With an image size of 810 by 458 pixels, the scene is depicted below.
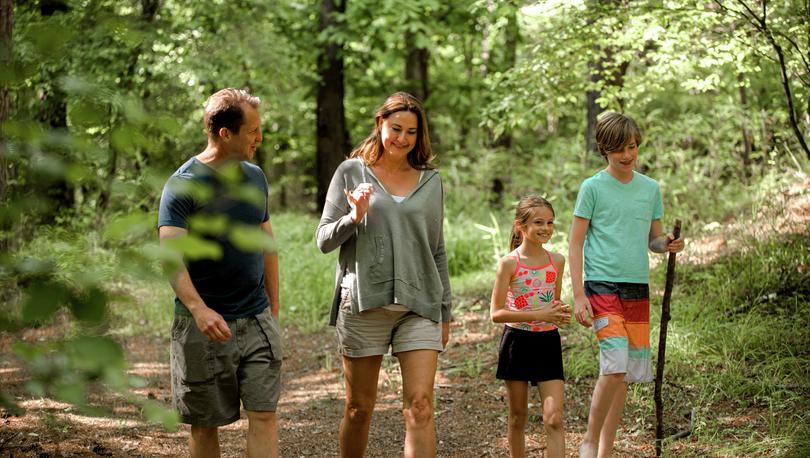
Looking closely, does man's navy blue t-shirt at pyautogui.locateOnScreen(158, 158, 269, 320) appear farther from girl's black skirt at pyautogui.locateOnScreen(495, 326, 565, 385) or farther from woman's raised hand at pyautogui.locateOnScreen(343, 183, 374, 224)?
girl's black skirt at pyautogui.locateOnScreen(495, 326, 565, 385)

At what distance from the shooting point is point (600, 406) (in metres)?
4.21

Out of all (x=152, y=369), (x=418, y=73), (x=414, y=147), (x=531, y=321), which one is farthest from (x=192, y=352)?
(x=418, y=73)

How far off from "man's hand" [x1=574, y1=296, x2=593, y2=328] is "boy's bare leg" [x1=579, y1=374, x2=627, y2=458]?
0.29 m

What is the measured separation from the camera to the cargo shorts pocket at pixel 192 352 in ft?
Answer: 11.5

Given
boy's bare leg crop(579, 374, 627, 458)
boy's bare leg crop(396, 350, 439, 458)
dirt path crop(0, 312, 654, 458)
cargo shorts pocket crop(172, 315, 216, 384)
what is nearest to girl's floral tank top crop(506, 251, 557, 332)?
boy's bare leg crop(579, 374, 627, 458)

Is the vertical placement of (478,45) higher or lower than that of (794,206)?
higher

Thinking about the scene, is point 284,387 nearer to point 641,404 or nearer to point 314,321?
point 314,321

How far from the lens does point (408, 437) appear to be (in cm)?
384

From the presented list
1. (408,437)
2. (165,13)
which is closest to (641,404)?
(408,437)

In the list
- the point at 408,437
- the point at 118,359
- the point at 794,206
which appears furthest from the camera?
the point at 794,206

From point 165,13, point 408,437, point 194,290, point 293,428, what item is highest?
point 165,13

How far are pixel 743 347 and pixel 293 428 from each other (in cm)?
319

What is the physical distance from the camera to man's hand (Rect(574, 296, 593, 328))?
13.6 ft

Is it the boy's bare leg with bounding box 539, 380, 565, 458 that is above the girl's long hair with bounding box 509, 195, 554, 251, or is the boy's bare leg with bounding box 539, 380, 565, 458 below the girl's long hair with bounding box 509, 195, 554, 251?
below
